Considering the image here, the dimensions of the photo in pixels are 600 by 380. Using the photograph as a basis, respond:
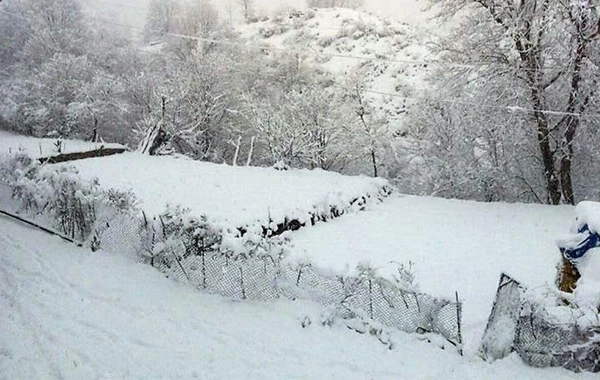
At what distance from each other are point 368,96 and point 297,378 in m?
33.2

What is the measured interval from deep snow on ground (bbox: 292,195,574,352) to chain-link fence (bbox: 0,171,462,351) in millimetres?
458

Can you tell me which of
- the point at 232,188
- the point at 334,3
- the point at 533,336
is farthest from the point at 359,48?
the point at 533,336

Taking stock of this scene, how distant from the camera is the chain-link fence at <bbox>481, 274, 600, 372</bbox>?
5871 mm

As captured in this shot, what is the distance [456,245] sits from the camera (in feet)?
38.6

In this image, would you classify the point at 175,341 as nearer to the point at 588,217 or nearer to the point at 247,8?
the point at 588,217

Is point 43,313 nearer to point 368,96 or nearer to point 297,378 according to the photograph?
point 297,378

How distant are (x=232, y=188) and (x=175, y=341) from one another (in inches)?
331

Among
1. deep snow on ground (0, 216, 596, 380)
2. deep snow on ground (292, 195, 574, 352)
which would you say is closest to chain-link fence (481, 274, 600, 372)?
deep snow on ground (0, 216, 596, 380)

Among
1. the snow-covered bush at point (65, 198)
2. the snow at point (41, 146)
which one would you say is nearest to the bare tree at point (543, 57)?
the snow-covered bush at point (65, 198)

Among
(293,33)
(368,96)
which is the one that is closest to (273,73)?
(368,96)

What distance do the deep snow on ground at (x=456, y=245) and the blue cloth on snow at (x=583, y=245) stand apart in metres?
0.59

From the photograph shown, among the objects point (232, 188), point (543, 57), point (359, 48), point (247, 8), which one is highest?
point (247, 8)

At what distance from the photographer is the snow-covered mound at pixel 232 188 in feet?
40.2

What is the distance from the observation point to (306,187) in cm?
1622
